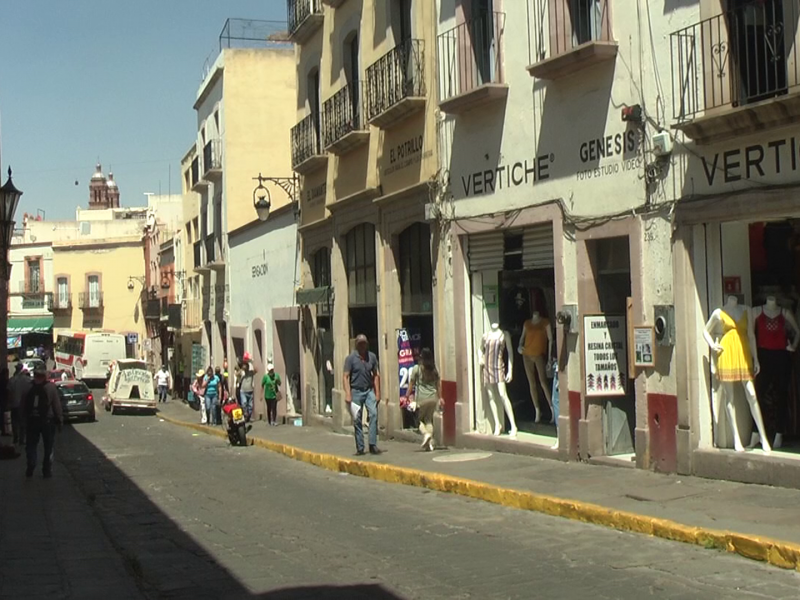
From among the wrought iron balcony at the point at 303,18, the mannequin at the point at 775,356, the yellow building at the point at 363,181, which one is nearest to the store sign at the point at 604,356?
the mannequin at the point at 775,356

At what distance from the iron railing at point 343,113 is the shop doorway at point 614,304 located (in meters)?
8.79

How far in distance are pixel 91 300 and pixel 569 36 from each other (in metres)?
61.5

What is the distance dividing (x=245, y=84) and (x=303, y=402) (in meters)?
15.4

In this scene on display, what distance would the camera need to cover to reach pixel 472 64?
1658 centimetres

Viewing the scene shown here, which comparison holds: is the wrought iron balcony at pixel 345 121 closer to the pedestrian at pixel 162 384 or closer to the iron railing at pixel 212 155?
the iron railing at pixel 212 155

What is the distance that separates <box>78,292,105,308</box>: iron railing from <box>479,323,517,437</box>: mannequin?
57967 mm

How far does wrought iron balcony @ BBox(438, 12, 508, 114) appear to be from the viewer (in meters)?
15.6

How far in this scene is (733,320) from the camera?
38.2 feet

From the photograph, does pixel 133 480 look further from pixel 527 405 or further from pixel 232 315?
pixel 232 315

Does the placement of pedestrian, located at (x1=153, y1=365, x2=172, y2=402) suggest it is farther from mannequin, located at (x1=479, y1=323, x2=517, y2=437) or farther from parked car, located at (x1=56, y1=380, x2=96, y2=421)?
mannequin, located at (x1=479, y1=323, x2=517, y2=437)

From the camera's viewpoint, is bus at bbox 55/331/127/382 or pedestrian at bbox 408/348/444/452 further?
bus at bbox 55/331/127/382

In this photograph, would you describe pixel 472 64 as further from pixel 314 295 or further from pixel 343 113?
pixel 314 295

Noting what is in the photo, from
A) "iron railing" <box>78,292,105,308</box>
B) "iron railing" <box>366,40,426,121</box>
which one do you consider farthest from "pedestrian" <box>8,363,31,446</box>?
"iron railing" <box>78,292,105,308</box>

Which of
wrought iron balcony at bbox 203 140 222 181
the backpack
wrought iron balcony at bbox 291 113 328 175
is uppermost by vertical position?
wrought iron balcony at bbox 203 140 222 181
